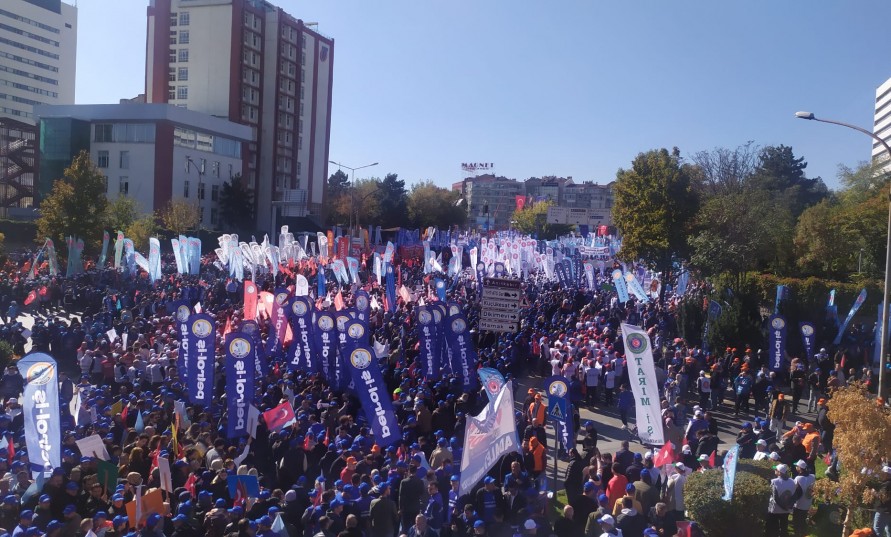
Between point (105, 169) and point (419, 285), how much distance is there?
37897 millimetres

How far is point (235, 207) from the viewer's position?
205 ft

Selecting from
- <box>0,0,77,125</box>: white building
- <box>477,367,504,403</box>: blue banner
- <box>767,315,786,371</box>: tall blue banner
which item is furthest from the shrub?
<box>0,0,77,125</box>: white building

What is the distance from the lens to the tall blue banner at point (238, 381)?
11938mm

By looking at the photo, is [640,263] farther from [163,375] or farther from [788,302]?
[163,375]

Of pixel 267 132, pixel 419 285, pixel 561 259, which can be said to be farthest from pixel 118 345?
pixel 267 132

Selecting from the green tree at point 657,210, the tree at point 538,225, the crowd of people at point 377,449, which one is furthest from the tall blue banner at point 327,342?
the tree at point 538,225

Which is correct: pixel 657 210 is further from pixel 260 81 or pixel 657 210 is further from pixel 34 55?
pixel 34 55

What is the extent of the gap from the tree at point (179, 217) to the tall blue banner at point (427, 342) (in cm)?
Result: 3757

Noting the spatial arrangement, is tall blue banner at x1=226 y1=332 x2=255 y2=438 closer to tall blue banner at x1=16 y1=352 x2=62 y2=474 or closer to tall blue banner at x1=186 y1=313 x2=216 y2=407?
tall blue banner at x1=186 y1=313 x2=216 y2=407

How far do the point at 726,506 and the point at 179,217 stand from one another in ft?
154

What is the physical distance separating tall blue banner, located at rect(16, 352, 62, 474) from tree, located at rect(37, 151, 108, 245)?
2661 centimetres

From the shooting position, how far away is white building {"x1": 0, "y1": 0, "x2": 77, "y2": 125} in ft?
318

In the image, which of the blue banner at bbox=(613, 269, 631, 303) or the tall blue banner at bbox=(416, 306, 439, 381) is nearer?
the tall blue banner at bbox=(416, 306, 439, 381)

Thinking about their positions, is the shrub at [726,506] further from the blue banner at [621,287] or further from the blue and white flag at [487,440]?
the blue banner at [621,287]
